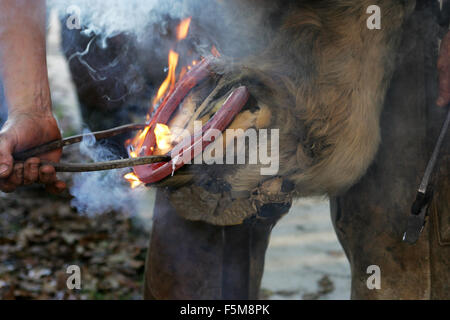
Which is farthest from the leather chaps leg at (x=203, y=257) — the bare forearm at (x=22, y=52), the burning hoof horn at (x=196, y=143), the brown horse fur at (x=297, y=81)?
the bare forearm at (x=22, y=52)

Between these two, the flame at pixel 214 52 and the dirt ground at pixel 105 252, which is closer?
the flame at pixel 214 52

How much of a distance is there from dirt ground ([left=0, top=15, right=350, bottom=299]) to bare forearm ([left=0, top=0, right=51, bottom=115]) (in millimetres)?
1269

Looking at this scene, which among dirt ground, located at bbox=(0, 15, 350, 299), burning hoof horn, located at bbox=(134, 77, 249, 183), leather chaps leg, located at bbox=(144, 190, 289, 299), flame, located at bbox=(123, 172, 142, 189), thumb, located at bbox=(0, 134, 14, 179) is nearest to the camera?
thumb, located at bbox=(0, 134, 14, 179)

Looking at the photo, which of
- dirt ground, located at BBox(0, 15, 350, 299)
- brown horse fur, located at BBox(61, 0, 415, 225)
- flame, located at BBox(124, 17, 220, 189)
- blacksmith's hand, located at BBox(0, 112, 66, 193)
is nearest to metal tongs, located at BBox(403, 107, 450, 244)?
brown horse fur, located at BBox(61, 0, 415, 225)

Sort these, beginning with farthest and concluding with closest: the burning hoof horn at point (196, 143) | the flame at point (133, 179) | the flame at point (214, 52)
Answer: the flame at point (214, 52), the flame at point (133, 179), the burning hoof horn at point (196, 143)

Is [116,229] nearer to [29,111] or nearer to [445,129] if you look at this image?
[29,111]

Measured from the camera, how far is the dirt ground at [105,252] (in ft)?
9.67

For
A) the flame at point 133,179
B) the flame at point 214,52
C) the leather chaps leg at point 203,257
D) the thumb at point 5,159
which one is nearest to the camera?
the thumb at point 5,159

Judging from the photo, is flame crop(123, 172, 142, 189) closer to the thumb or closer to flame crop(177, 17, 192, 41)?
the thumb

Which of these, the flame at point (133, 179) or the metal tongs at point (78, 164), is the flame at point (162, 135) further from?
the metal tongs at point (78, 164)

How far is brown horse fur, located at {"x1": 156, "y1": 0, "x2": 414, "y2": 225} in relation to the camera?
1340 millimetres

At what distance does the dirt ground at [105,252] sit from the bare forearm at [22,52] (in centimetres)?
127
